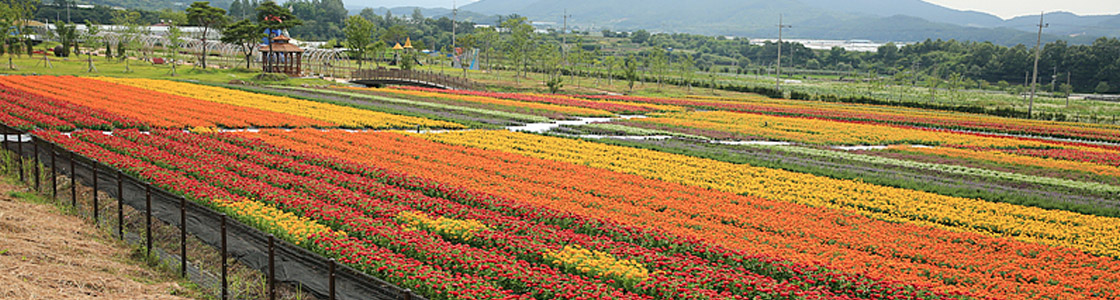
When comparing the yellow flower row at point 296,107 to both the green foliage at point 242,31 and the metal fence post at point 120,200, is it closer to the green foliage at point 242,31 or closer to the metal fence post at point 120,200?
the metal fence post at point 120,200

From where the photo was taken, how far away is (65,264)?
13391 mm

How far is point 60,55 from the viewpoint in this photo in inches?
3371

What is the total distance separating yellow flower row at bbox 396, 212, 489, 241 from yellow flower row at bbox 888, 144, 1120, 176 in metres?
25.4

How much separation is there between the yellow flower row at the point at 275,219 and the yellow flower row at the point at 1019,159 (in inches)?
1106

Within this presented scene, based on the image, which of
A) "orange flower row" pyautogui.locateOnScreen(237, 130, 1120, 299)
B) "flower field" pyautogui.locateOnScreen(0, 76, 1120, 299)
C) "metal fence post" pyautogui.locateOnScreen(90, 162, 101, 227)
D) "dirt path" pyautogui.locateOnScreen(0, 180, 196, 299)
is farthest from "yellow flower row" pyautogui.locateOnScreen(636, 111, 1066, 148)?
"dirt path" pyautogui.locateOnScreen(0, 180, 196, 299)

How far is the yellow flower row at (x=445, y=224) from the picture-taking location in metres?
15.4

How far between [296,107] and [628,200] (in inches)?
1049

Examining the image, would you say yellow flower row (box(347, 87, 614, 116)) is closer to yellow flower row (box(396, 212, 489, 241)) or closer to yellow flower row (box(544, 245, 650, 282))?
yellow flower row (box(396, 212, 489, 241))

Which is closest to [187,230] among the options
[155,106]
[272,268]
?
[272,268]

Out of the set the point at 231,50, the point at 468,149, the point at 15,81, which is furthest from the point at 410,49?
the point at 468,149

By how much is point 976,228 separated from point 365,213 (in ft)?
46.7

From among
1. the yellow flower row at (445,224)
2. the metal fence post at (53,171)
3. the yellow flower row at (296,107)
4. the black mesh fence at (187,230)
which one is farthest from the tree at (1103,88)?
the metal fence post at (53,171)

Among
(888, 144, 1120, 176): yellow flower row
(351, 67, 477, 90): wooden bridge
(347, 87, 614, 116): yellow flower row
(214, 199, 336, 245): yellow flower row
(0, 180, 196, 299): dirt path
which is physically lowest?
(0, 180, 196, 299): dirt path

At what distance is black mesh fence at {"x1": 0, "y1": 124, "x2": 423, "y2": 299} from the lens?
36.3ft
